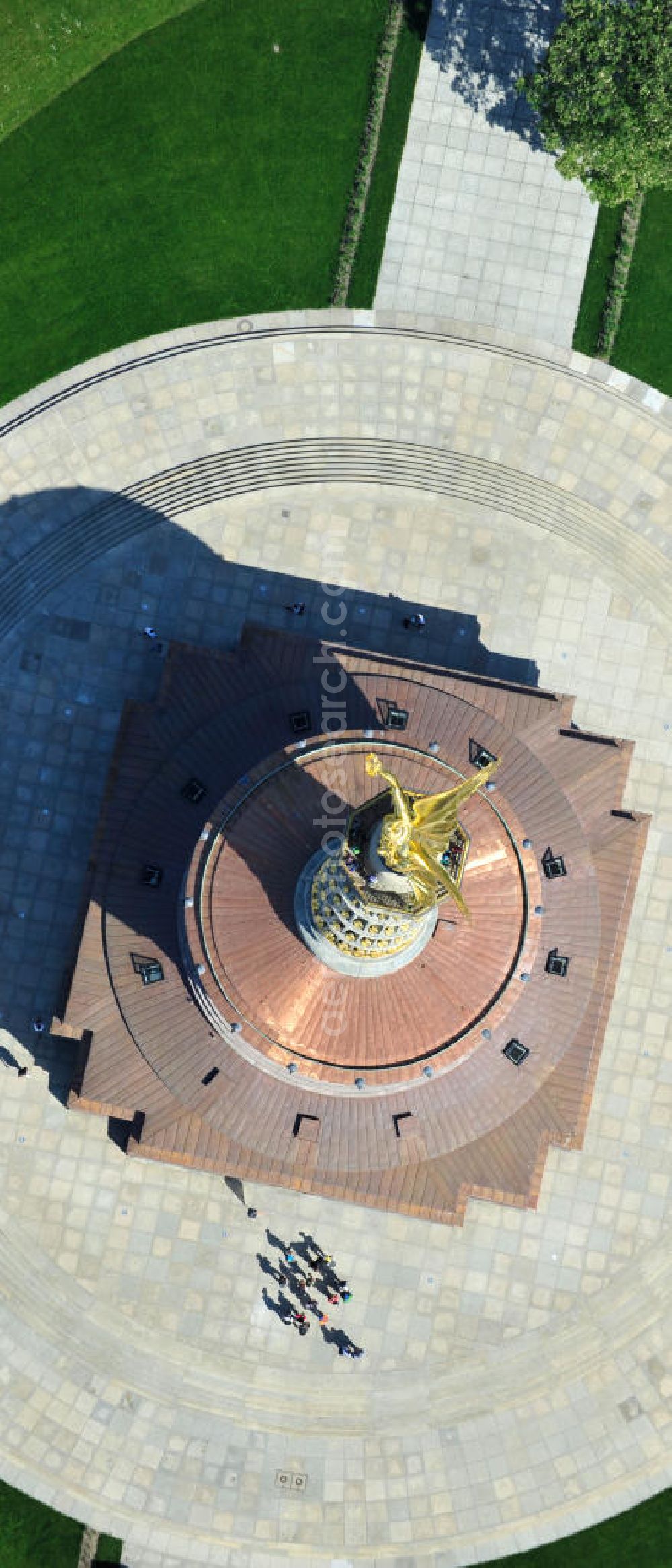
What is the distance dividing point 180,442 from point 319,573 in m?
8.32

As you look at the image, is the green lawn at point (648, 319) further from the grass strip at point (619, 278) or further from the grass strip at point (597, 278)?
the grass strip at point (597, 278)

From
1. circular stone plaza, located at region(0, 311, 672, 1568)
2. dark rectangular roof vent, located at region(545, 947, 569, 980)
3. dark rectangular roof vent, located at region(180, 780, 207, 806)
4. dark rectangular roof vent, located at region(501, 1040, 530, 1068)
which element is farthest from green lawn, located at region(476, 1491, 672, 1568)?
dark rectangular roof vent, located at region(180, 780, 207, 806)

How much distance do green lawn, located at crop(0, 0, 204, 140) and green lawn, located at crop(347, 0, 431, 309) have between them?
9.61m

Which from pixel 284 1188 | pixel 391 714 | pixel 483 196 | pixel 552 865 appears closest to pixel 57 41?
pixel 483 196

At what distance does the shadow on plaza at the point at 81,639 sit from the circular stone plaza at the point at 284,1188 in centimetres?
13

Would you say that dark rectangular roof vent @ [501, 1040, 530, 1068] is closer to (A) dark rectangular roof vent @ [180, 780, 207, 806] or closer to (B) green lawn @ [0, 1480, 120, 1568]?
(A) dark rectangular roof vent @ [180, 780, 207, 806]

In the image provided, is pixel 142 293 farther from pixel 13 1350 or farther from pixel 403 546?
pixel 13 1350

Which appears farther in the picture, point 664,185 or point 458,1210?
point 664,185

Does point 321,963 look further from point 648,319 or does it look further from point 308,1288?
point 648,319

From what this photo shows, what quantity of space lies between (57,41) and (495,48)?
19.5 m

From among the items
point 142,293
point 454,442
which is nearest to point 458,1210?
point 454,442

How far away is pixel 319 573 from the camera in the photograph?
55.6 meters

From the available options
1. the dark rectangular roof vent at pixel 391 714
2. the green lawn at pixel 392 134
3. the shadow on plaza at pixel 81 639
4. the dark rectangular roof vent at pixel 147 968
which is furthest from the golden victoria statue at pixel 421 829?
the green lawn at pixel 392 134

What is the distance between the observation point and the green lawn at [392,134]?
56.4 meters
